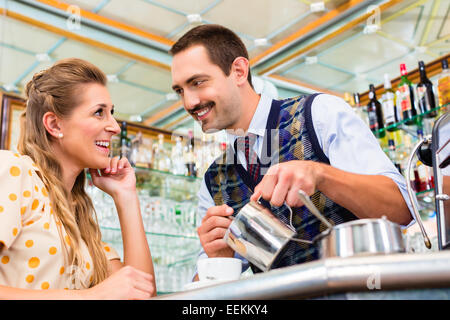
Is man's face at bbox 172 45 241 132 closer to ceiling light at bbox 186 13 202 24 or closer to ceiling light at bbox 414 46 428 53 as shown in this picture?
ceiling light at bbox 186 13 202 24

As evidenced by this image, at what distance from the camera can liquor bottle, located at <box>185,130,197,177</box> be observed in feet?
9.42

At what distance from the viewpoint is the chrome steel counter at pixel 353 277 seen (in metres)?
0.54

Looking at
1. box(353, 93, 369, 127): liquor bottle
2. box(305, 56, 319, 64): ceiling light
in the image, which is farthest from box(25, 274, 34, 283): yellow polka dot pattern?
box(305, 56, 319, 64): ceiling light

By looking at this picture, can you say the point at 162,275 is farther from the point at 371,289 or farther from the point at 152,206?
the point at 371,289

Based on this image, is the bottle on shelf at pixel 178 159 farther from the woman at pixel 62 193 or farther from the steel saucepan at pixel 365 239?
the steel saucepan at pixel 365 239

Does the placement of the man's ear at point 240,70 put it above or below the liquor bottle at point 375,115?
below

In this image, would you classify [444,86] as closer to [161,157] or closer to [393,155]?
[393,155]

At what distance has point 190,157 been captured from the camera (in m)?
2.93

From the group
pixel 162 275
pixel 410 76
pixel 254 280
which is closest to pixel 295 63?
pixel 410 76

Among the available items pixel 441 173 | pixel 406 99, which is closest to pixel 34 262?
pixel 441 173

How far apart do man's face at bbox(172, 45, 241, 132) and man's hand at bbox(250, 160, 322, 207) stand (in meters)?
0.75

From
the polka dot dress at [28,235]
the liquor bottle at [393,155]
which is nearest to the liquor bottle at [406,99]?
the liquor bottle at [393,155]

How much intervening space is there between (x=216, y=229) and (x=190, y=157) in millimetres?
1772

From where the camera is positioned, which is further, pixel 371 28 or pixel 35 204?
pixel 371 28
